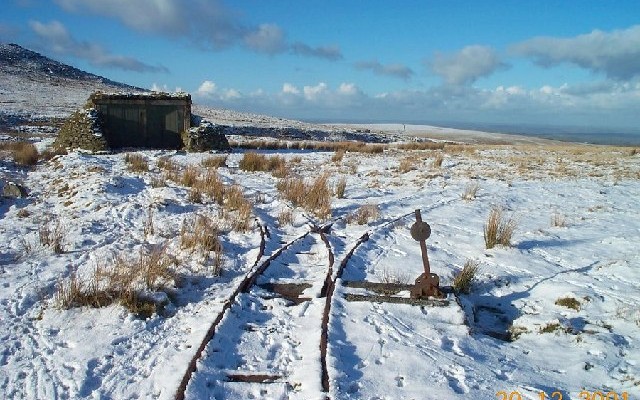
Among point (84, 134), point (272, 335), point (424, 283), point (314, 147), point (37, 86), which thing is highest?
point (37, 86)

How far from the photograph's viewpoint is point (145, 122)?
2236 centimetres

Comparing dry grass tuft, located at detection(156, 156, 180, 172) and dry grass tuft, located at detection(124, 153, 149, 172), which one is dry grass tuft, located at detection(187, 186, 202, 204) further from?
dry grass tuft, located at detection(124, 153, 149, 172)

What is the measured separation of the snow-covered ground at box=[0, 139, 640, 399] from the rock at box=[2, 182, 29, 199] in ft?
0.68

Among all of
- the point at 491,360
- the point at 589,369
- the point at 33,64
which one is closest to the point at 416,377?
the point at 491,360

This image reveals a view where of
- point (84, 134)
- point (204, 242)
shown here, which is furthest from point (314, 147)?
point (204, 242)

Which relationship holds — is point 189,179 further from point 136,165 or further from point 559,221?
point 559,221

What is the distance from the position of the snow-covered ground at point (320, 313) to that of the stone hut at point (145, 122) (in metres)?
10.9

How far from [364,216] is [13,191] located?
25.9 ft

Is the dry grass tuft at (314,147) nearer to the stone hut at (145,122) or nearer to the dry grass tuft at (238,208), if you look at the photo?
the stone hut at (145,122)

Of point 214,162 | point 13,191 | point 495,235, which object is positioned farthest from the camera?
point 214,162

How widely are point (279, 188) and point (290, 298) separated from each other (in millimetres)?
7325

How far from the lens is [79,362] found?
427 centimetres

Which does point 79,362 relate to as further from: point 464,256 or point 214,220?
point 464,256

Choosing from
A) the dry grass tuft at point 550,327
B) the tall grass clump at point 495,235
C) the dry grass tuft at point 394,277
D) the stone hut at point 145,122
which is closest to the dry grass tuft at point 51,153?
the stone hut at point 145,122
